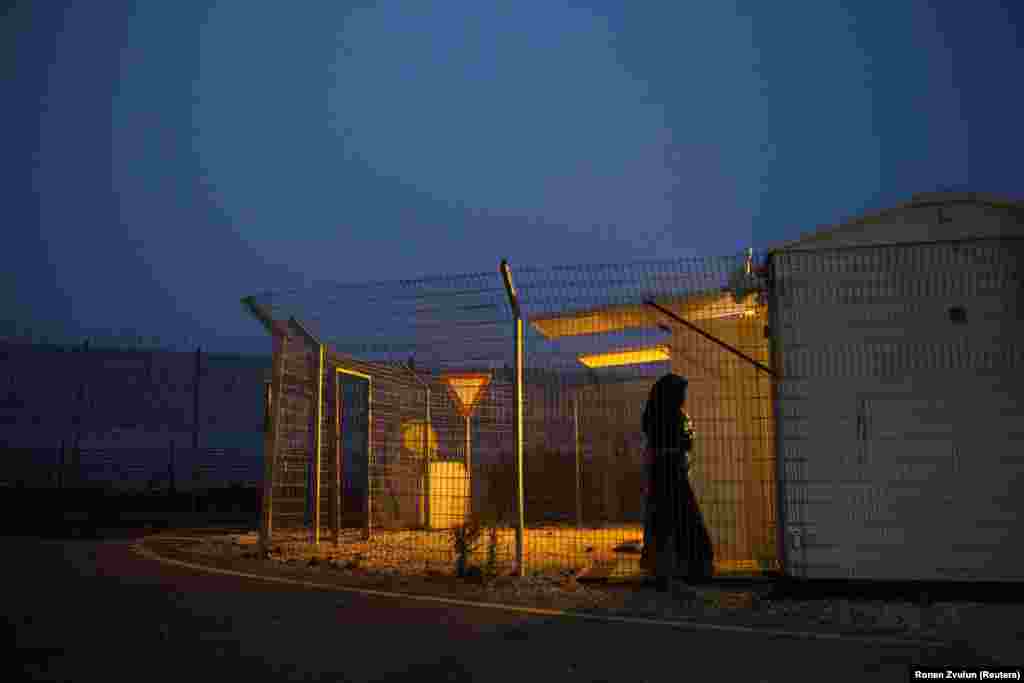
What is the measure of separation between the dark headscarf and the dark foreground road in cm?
230

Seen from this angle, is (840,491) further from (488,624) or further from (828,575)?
(488,624)

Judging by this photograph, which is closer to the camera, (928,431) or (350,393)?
(928,431)

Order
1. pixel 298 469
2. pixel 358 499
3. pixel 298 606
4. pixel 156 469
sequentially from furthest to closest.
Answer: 1. pixel 358 499
2. pixel 156 469
3. pixel 298 469
4. pixel 298 606

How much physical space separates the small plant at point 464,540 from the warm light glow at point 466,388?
158 centimetres

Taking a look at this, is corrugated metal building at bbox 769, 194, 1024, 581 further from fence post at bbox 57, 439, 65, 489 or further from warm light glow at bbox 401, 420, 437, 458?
fence post at bbox 57, 439, 65, 489

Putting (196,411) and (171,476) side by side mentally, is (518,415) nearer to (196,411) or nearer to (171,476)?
(171,476)

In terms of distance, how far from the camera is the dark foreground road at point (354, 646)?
457 centimetres

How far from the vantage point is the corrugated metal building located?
691 cm

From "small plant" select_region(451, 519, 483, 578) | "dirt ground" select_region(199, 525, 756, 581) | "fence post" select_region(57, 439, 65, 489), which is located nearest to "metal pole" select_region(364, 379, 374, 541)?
"dirt ground" select_region(199, 525, 756, 581)

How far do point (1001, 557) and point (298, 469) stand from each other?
27.1 feet

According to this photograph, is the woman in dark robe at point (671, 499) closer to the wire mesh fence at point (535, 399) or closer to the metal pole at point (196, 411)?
the wire mesh fence at point (535, 399)

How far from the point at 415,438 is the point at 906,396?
6783 mm

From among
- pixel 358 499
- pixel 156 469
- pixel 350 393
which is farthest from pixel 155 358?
pixel 350 393

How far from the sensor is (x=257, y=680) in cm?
443
